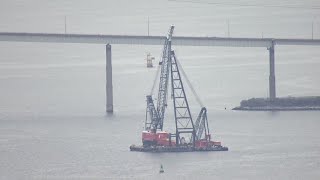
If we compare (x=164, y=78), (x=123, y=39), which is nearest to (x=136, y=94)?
(x=123, y=39)

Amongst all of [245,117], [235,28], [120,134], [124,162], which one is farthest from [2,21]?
[124,162]

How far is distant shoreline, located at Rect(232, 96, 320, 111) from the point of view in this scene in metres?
95.1

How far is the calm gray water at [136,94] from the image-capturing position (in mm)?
63500

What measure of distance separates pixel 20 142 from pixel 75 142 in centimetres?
264

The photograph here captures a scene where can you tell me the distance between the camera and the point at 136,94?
363 feet

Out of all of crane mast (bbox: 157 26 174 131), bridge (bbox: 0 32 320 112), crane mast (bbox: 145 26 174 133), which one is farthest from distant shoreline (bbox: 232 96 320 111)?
crane mast (bbox: 145 26 174 133)

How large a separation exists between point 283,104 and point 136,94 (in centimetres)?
1694

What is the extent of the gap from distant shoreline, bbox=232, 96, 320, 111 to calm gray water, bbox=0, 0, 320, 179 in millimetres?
1875

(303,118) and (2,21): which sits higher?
(2,21)

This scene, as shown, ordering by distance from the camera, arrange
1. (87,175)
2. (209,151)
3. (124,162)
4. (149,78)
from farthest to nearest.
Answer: (149,78) < (209,151) < (124,162) < (87,175)

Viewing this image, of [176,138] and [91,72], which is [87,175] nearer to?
[176,138]

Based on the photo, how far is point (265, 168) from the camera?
6166cm

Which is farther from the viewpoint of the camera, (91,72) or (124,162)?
(91,72)

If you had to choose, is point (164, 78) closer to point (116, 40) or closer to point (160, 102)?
point (160, 102)
